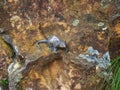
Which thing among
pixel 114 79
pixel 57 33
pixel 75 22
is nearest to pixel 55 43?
pixel 57 33

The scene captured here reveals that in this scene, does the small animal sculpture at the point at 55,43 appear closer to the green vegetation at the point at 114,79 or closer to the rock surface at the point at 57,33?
the rock surface at the point at 57,33

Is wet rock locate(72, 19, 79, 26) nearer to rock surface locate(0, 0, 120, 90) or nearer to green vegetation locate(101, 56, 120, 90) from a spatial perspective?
rock surface locate(0, 0, 120, 90)

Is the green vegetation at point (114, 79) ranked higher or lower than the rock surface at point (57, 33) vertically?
lower

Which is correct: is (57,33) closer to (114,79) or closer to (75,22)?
(75,22)

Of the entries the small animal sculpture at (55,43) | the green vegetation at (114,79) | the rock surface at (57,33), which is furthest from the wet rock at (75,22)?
the green vegetation at (114,79)

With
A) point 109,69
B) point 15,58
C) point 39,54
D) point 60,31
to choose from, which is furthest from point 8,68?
point 109,69

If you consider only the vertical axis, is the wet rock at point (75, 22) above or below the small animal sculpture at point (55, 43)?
above

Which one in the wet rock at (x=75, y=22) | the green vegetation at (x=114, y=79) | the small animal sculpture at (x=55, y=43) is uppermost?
the wet rock at (x=75, y=22)

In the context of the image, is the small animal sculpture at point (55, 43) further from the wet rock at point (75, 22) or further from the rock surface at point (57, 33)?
the wet rock at point (75, 22)

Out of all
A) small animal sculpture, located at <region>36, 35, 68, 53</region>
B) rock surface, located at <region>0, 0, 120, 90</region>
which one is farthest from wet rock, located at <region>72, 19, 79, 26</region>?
small animal sculpture, located at <region>36, 35, 68, 53</region>

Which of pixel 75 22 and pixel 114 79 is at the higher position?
pixel 75 22

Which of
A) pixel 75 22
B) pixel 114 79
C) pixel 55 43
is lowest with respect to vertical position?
pixel 114 79
